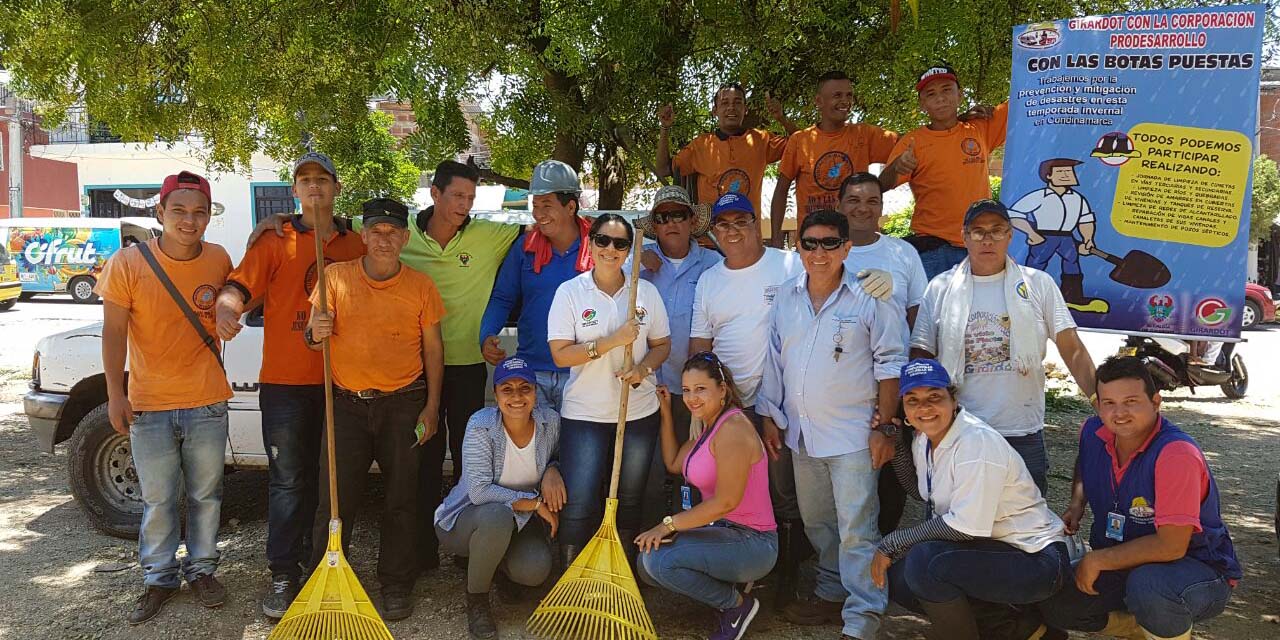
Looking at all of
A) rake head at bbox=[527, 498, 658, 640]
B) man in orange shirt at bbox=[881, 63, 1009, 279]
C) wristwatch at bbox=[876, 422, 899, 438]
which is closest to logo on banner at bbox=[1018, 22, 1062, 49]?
man in orange shirt at bbox=[881, 63, 1009, 279]

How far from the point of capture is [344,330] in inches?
161

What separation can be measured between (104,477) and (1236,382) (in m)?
11.2

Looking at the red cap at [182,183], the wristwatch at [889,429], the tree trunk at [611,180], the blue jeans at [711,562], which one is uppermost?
the tree trunk at [611,180]

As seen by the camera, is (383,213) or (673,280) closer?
(383,213)

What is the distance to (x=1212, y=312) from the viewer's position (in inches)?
164

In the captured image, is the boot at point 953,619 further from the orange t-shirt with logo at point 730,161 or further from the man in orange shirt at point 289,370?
the man in orange shirt at point 289,370

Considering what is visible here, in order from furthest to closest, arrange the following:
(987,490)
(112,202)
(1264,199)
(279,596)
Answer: (112,202) → (1264,199) → (279,596) → (987,490)

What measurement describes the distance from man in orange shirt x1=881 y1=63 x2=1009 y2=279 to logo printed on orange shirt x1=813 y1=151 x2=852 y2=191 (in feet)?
1.12

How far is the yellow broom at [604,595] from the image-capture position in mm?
3773

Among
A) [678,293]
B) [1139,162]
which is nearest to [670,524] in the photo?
[678,293]

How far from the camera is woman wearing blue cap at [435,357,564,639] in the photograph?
13.2 ft

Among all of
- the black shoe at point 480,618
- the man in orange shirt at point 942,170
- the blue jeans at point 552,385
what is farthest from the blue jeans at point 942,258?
the black shoe at point 480,618

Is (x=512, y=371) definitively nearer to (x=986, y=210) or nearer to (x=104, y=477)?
(x=986, y=210)

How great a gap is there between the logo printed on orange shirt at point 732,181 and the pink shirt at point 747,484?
6.64ft
